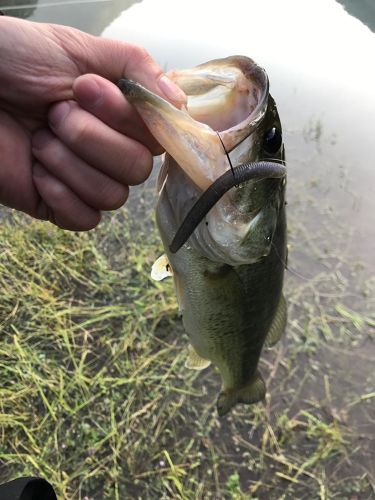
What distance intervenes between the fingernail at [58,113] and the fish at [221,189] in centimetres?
20

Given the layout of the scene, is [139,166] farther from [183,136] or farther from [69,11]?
[69,11]

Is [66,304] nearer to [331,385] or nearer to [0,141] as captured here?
[331,385]

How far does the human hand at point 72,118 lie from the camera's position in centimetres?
105

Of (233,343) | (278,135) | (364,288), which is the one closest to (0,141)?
(278,135)

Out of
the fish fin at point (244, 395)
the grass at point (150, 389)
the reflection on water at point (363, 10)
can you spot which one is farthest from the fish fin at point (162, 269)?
the reflection on water at point (363, 10)

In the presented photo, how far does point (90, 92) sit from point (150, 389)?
1847mm

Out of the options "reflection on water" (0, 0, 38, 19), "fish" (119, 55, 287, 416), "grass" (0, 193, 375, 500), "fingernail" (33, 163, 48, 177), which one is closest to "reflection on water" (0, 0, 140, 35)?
"reflection on water" (0, 0, 38, 19)

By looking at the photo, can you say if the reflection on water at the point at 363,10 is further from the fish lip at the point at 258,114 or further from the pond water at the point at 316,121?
the fish lip at the point at 258,114

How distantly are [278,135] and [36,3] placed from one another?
4.57 m

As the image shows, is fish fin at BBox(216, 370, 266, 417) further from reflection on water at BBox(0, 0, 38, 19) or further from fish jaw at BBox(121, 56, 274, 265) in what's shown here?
reflection on water at BBox(0, 0, 38, 19)

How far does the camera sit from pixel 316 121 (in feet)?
13.3

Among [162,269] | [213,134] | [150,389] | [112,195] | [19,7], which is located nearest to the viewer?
[213,134]

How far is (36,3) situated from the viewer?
477 cm

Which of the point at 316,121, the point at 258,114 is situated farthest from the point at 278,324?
the point at 316,121
